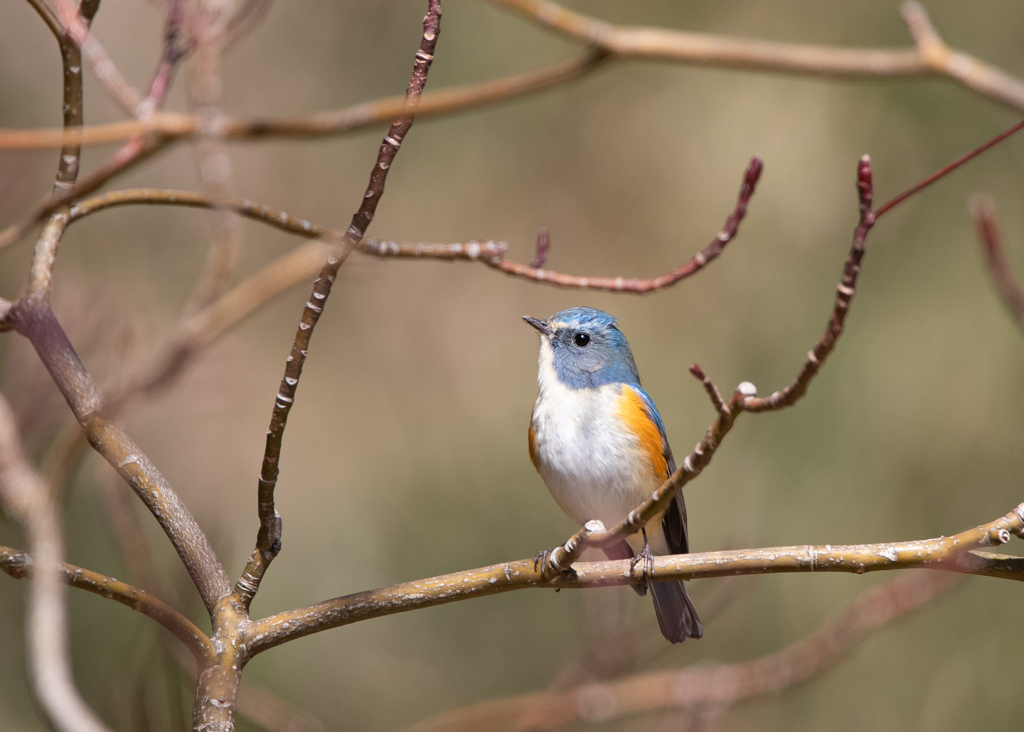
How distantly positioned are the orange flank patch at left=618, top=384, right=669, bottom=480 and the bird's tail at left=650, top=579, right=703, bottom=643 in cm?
55

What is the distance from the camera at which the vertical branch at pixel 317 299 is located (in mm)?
1590

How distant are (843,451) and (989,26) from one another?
2.92 metres

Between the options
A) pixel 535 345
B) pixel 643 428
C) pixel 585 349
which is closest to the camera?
pixel 643 428

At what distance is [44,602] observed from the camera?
118 centimetres

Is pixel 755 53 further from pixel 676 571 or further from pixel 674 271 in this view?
pixel 676 571

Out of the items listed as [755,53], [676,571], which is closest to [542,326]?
[755,53]

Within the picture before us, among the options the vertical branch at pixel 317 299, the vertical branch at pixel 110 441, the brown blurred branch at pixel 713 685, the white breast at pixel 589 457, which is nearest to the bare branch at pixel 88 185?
the vertical branch at pixel 110 441

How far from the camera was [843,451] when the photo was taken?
5.24m

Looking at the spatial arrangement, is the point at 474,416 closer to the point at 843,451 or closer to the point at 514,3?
the point at 843,451

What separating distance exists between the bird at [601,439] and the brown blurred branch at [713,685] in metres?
0.22

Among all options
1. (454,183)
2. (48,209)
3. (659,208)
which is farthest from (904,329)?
(48,209)

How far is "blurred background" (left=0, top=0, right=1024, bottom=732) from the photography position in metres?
5.14

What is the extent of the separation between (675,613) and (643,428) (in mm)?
857

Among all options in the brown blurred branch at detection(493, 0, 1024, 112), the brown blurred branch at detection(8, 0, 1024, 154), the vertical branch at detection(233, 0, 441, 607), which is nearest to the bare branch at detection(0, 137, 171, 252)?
the brown blurred branch at detection(8, 0, 1024, 154)
